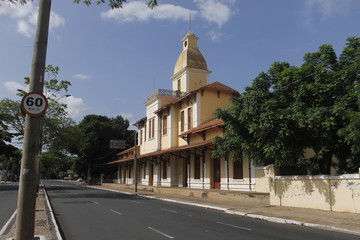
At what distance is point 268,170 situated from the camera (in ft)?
65.6

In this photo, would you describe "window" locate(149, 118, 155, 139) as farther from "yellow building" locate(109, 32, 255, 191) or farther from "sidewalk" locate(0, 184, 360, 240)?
"sidewalk" locate(0, 184, 360, 240)

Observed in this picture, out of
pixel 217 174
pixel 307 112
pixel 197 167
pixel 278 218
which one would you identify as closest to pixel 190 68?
pixel 197 167

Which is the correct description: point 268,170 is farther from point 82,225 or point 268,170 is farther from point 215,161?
A: point 82,225

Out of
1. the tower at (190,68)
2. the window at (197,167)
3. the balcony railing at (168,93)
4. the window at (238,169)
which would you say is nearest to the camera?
the window at (238,169)

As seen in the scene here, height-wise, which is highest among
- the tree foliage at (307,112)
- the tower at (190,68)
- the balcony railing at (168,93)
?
the tower at (190,68)

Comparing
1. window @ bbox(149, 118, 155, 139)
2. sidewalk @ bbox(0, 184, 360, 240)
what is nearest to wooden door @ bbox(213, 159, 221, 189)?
sidewalk @ bbox(0, 184, 360, 240)

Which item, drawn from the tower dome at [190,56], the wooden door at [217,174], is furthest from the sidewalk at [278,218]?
the tower dome at [190,56]

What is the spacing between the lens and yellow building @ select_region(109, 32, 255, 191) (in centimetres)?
2620

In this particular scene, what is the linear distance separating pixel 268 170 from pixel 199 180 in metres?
10.5

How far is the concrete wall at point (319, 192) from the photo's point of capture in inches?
529

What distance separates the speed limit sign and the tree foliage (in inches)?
426

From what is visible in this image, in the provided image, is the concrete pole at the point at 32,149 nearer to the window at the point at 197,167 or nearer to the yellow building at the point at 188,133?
the yellow building at the point at 188,133

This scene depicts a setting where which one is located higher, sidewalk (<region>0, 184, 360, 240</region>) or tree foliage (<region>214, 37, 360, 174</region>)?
tree foliage (<region>214, 37, 360, 174</region>)

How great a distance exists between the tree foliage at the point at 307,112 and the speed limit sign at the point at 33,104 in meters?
10.8
